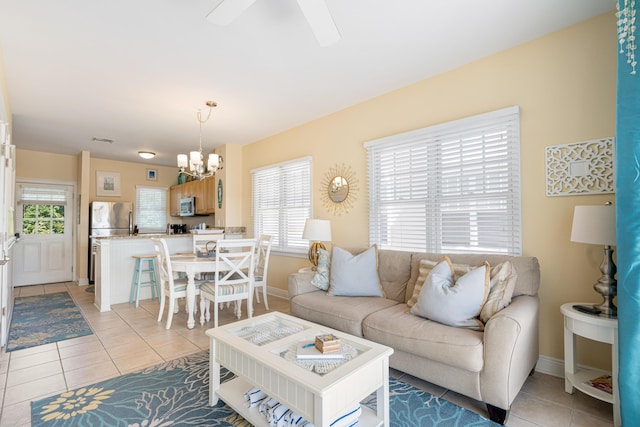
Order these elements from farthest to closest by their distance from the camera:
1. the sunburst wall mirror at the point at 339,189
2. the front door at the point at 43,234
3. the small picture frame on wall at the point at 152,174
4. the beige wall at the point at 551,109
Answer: the small picture frame on wall at the point at 152,174 → the front door at the point at 43,234 → the sunburst wall mirror at the point at 339,189 → the beige wall at the point at 551,109

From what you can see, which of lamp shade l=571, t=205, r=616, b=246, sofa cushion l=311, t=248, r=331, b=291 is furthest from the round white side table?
sofa cushion l=311, t=248, r=331, b=291

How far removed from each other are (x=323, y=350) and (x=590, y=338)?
160 cm

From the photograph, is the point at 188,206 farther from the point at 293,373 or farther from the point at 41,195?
the point at 293,373

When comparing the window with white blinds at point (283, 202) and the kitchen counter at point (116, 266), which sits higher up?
the window with white blinds at point (283, 202)

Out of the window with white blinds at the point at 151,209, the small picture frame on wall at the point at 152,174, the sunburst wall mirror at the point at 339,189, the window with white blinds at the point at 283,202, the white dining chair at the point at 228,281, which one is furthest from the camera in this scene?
the small picture frame on wall at the point at 152,174

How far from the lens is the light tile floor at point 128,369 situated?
1884 millimetres

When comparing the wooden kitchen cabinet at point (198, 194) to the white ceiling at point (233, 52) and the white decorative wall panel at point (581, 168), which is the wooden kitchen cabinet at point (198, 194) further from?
the white decorative wall panel at point (581, 168)

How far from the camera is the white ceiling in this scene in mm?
2119

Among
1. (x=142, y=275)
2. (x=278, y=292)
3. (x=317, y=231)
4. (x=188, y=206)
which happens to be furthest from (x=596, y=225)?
(x=188, y=206)

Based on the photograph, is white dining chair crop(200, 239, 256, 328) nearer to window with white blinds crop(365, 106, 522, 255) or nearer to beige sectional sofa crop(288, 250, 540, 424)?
A: beige sectional sofa crop(288, 250, 540, 424)

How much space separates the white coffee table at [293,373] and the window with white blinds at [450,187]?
1.55 meters

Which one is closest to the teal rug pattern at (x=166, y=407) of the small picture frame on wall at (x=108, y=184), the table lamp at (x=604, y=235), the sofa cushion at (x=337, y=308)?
the sofa cushion at (x=337, y=308)

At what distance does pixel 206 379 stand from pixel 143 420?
51cm

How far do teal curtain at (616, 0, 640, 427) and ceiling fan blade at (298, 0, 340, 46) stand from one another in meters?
1.58
